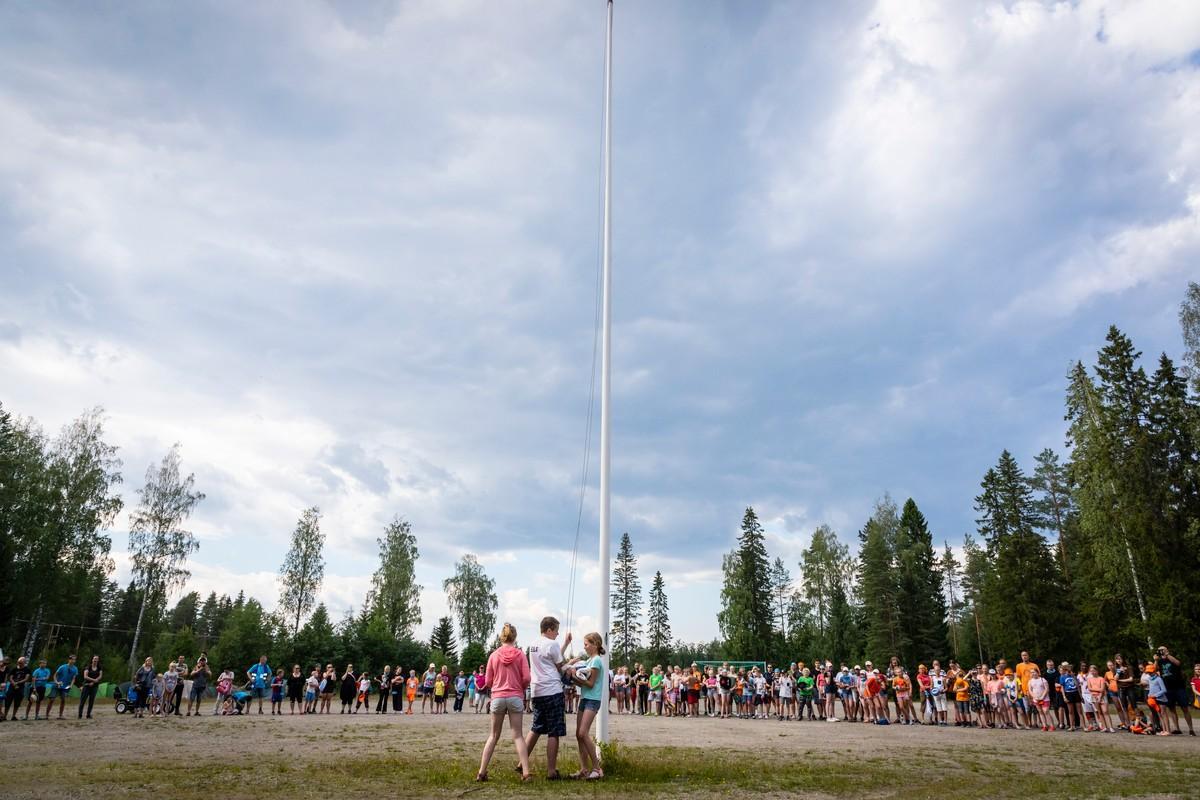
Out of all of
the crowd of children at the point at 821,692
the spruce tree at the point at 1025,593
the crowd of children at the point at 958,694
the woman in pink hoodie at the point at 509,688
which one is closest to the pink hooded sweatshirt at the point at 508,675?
the woman in pink hoodie at the point at 509,688

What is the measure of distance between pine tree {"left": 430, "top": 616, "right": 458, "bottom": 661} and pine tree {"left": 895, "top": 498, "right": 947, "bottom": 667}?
4264 centimetres

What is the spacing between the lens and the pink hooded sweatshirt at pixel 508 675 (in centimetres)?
859

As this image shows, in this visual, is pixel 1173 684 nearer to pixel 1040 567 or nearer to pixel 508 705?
pixel 508 705

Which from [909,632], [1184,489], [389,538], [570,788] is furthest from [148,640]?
[1184,489]

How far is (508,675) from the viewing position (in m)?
8.60

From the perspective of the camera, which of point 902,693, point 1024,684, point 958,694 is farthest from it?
point 902,693

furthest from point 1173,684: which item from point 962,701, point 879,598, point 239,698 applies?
point 879,598

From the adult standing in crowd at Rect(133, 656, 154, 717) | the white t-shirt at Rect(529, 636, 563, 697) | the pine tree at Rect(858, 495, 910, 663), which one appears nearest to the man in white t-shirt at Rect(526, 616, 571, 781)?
the white t-shirt at Rect(529, 636, 563, 697)

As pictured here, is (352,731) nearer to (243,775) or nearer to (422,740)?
(422,740)

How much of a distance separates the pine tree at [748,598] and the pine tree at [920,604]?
12.4m

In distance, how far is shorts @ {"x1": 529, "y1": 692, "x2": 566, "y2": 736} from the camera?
8578 millimetres

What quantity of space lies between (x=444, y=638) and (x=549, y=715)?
226 ft

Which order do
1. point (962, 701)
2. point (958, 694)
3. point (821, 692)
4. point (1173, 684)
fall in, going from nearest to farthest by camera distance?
point (1173, 684)
point (958, 694)
point (962, 701)
point (821, 692)

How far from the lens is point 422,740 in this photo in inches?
572
